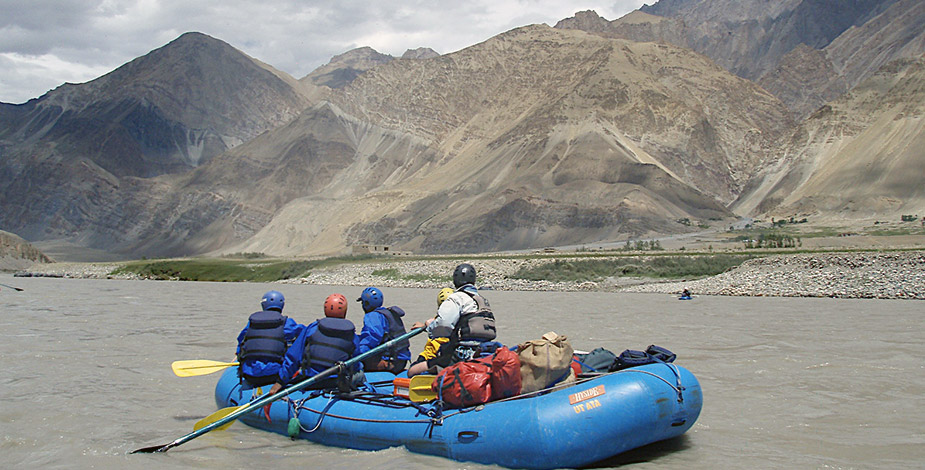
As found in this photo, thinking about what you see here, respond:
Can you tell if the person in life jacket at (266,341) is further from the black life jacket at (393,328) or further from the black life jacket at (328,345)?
the black life jacket at (393,328)

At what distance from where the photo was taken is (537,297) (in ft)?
129

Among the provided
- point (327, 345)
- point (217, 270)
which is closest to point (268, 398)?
point (327, 345)

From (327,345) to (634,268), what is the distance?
38.6m

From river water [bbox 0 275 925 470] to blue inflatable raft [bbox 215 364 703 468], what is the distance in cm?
27

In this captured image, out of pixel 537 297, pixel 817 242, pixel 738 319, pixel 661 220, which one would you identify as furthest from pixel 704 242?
pixel 738 319

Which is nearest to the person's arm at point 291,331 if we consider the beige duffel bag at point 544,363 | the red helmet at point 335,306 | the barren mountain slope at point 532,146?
the red helmet at point 335,306

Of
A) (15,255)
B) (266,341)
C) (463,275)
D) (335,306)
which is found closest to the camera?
(463,275)

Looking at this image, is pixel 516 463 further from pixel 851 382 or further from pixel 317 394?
pixel 851 382

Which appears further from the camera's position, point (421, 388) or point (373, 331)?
point (373, 331)

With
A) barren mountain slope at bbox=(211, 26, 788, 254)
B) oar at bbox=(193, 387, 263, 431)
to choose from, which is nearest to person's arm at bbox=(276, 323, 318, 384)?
oar at bbox=(193, 387, 263, 431)

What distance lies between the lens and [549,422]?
333 inches

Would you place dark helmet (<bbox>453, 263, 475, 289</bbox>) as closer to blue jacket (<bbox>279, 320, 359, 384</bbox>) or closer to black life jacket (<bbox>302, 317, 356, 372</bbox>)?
black life jacket (<bbox>302, 317, 356, 372</bbox>)

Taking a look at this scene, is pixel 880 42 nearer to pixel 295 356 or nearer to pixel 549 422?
pixel 295 356

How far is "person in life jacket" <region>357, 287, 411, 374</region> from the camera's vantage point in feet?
37.1
